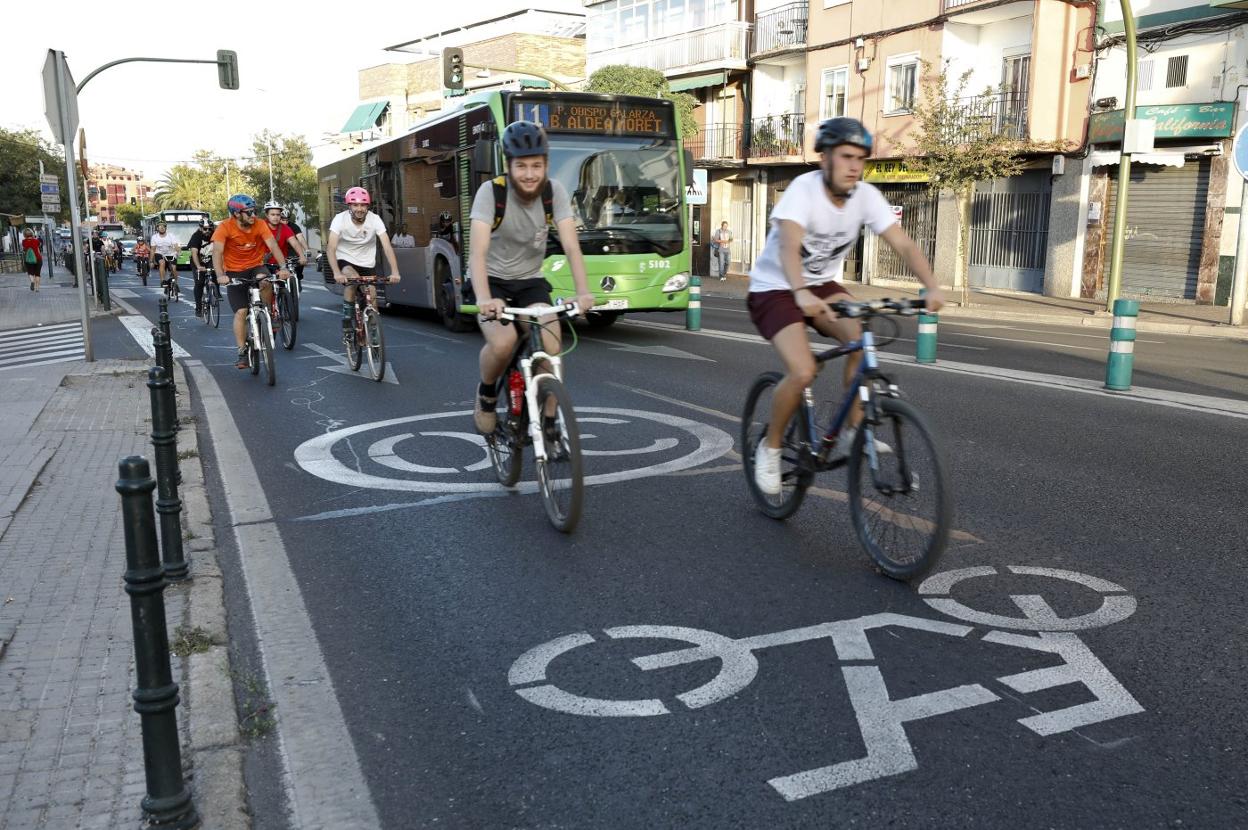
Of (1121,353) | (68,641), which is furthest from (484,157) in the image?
(68,641)

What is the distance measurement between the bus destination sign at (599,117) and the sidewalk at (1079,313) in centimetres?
420

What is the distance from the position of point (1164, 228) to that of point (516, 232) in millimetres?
22964

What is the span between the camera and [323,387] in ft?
35.1

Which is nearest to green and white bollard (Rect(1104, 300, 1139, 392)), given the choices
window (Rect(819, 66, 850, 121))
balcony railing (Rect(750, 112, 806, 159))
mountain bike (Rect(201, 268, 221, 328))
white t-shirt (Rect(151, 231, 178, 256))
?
mountain bike (Rect(201, 268, 221, 328))

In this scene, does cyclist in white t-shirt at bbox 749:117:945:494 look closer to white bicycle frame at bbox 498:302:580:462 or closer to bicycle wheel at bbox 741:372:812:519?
bicycle wheel at bbox 741:372:812:519

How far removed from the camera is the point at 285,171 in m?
80.4

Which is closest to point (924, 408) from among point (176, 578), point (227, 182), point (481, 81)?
point (176, 578)

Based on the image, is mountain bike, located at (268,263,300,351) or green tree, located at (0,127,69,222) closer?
mountain bike, located at (268,263,300,351)

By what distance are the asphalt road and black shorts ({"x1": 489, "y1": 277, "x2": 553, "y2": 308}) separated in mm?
1125

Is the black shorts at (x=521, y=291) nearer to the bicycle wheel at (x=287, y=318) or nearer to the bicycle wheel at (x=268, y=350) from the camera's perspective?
the bicycle wheel at (x=268, y=350)

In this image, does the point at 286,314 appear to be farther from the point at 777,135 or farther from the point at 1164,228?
the point at 777,135

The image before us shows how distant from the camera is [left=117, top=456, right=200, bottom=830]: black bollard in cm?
258

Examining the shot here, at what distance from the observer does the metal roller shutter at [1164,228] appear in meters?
23.9

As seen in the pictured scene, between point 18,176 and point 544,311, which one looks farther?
point 18,176
